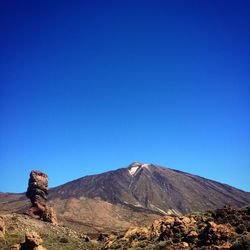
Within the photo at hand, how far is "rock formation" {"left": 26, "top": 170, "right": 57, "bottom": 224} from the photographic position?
49188 millimetres

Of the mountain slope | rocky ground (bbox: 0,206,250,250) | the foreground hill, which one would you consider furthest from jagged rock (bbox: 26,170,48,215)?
the mountain slope

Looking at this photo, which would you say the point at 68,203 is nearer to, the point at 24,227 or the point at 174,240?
the point at 24,227

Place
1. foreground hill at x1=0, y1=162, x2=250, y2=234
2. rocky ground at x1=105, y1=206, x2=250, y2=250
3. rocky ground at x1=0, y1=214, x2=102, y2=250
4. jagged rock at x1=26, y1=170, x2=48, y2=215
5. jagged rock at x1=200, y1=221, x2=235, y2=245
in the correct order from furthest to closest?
foreground hill at x1=0, y1=162, x2=250, y2=234
jagged rock at x1=26, y1=170, x2=48, y2=215
rocky ground at x1=0, y1=214, x2=102, y2=250
jagged rock at x1=200, y1=221, x2=235, y2=245
rocky ground at x1=105, y1=206, x2=250, y2=250

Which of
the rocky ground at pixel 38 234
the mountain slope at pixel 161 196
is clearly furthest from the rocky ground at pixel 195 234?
the mountain slope at pixel 161 196

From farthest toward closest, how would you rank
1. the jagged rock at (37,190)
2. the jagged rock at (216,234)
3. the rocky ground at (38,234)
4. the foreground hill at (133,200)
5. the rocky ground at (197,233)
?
1. the foreground hill at (133,200)
2. the jagged rock at (37,190)
3. the rocky ground at (38,234)
4. the jagged rock at (216,234)
5. the rocky ground at (197,233)

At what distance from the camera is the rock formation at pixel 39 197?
49188mm

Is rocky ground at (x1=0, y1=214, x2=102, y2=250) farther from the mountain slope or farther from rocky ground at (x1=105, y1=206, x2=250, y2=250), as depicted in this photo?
the mountain slope

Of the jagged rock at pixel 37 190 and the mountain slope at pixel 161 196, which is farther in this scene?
the mountain slope at pixel 161 196

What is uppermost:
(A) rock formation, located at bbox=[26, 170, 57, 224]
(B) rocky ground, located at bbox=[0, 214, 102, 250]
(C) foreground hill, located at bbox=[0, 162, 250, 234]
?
(C) foreground hill, located at bbox=[0, 162, 250, 234]

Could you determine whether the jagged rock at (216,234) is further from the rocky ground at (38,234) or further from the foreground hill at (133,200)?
the foreground hill at (133,200)

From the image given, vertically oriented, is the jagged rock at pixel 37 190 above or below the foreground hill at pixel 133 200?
below

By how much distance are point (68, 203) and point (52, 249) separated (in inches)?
4045

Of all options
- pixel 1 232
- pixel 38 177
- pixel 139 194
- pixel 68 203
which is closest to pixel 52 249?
pixel 1 232

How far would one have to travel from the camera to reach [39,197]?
51.1m
